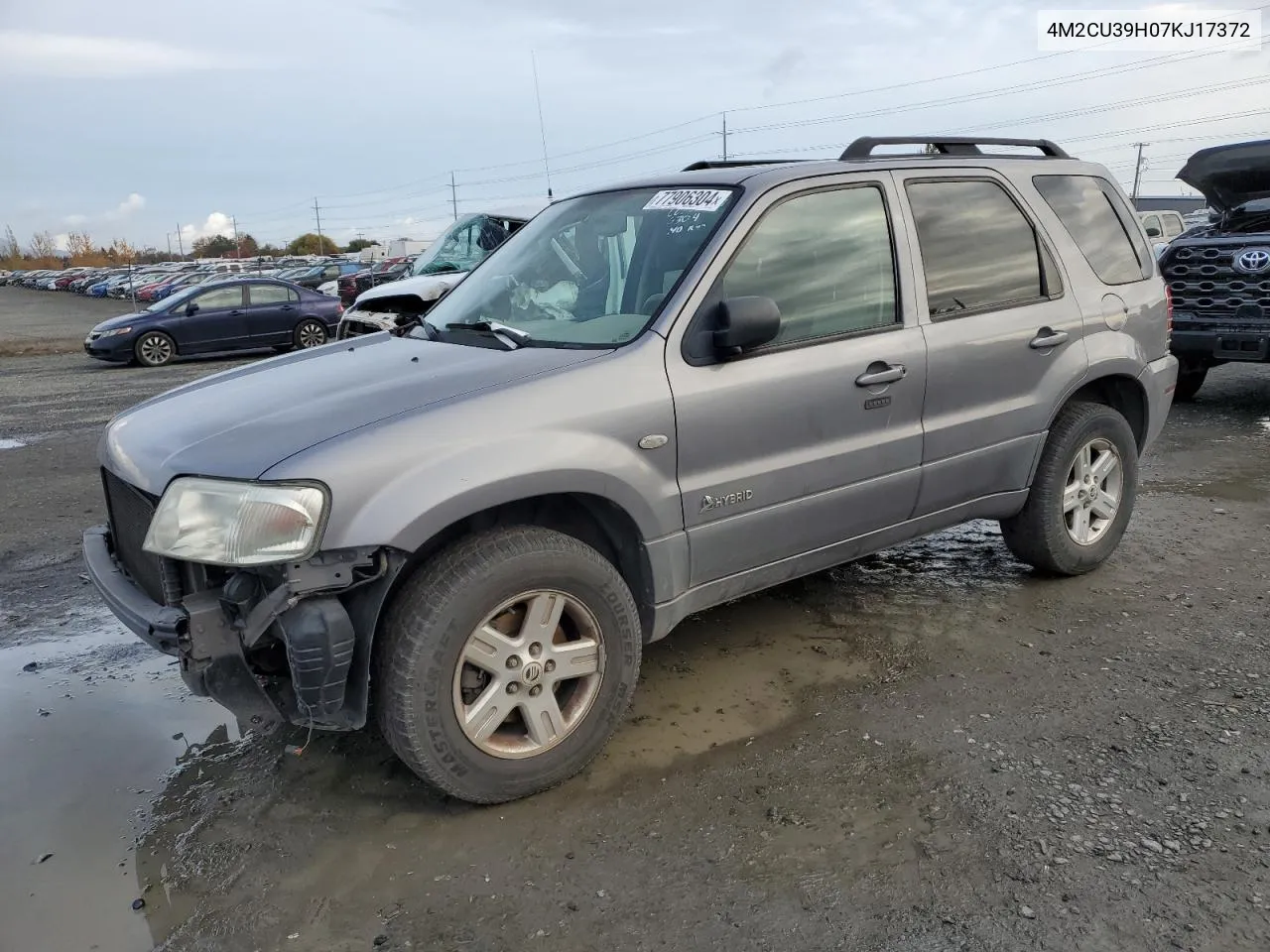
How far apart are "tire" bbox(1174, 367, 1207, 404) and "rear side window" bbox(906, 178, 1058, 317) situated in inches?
228

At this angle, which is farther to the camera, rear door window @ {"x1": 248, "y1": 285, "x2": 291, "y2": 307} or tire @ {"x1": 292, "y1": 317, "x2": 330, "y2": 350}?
tire @ {"x1": 292, "y1": 317, "x2": 330, "y2": 350}

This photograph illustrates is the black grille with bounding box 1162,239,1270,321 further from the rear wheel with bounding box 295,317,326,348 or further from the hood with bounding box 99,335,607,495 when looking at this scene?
the rear wheel with bounding box 295,317,326,348

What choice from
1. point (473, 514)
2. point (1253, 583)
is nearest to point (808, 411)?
point (473, 514)

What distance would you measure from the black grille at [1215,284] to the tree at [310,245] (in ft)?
326

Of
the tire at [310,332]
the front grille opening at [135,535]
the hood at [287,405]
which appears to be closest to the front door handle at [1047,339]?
the hood at [287,405]

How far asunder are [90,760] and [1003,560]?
13.8 feet

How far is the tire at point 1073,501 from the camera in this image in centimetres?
442

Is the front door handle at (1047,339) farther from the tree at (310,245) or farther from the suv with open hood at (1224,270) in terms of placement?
the tree at (310,245)

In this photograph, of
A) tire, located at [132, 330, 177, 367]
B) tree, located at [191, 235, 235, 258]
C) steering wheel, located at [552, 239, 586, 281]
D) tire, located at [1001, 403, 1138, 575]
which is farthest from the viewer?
tree, located at [191, 235, 235, 258]

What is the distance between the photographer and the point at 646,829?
9.47 ft

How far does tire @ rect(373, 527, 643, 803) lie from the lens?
108 inches

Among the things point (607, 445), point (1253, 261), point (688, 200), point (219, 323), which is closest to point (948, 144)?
point (688, 200)

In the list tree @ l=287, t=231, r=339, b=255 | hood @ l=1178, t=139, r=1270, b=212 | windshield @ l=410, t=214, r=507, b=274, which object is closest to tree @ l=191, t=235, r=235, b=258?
tree @ l=287, t=231, r=339, b=255

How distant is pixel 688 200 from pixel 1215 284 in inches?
261
